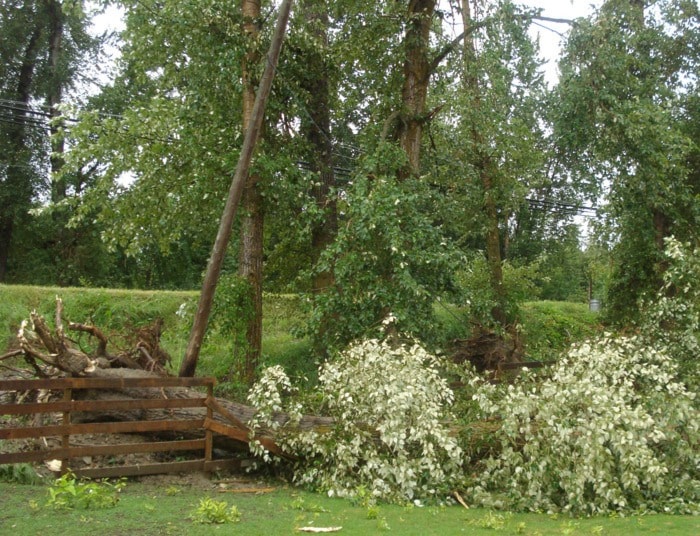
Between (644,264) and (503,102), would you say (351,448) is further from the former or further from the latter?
(644,264)

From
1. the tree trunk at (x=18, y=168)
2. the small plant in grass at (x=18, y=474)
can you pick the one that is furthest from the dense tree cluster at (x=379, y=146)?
the tree trunk at (x=18, y=168)

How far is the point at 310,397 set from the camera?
9.92 metres

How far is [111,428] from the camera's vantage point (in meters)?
8.21

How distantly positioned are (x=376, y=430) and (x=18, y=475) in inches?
163

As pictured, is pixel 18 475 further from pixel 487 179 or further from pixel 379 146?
pixel 487 179

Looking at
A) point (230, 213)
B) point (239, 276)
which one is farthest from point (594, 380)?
point (239, 276)

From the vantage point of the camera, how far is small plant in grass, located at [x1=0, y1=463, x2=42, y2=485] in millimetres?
7660

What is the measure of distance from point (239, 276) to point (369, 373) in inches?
183

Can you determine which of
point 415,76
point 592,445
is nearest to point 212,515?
point 592,445

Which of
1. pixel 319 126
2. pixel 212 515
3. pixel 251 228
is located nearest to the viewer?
pixel 212 515

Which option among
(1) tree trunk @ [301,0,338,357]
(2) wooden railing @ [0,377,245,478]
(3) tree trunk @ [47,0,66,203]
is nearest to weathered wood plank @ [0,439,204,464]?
(2) wooden railing @ [0,377,245,478]

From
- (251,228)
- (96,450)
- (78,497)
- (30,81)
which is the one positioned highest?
(30,81)

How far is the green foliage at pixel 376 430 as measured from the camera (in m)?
8.27

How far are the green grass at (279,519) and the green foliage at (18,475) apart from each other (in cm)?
26
